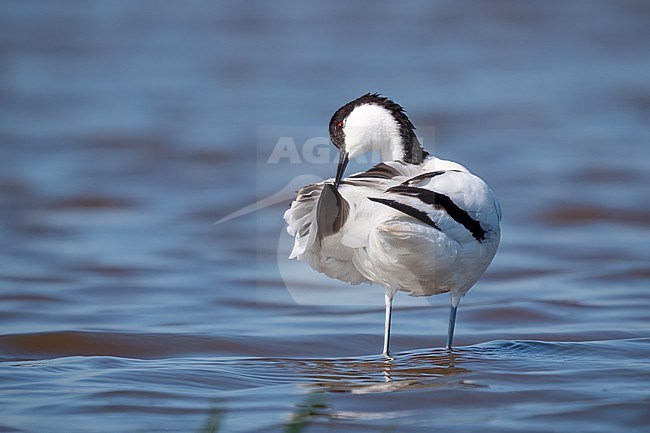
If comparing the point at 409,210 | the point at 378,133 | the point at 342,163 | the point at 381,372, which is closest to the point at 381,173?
the point at 409,210

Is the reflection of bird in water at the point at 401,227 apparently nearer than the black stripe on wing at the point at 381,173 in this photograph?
Yes

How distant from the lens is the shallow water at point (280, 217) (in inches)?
190

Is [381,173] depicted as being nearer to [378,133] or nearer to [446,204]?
[446,204]

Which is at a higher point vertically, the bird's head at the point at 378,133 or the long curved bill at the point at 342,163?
the bird's head at the point at 378,133

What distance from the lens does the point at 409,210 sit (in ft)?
15.7

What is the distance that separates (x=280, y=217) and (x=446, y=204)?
18.7ft

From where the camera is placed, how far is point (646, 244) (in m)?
9.09

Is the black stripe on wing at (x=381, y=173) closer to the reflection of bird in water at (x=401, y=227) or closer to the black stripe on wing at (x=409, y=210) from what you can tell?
the reflection of bird in water at (x=401, y=227)

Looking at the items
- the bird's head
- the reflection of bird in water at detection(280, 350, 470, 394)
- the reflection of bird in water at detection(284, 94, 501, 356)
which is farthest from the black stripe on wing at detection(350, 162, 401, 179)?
the reflection of bird in water at detection(280, 350, 470, 394)

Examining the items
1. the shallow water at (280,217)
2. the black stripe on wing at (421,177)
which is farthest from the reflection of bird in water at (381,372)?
the black stripe on wing at (421,177)

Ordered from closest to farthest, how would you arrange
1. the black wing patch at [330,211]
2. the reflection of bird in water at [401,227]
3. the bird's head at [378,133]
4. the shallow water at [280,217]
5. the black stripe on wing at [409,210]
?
the black stripe on wing at [409,210]
the shallow water at [280,217]
the reflection of bird in water at [401,227]
the black wing patch at [330,211]
the bird's head at [378,133]

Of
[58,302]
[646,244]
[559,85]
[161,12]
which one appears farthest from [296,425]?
[161,12]

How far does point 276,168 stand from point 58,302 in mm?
5360

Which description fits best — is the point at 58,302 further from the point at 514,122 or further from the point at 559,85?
the point at 559,85
